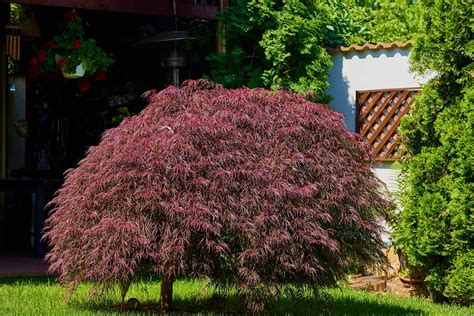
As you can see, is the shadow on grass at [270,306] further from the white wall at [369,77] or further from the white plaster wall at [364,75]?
the white plaster wall at [364,75]

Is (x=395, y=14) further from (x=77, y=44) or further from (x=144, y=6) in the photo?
(x=77, y=44)

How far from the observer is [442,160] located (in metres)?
9.63

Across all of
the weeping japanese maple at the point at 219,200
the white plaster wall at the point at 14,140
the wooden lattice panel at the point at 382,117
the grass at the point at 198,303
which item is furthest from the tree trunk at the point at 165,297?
the white plaster wall at the point at 14,140

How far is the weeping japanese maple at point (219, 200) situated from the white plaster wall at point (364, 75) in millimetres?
3051

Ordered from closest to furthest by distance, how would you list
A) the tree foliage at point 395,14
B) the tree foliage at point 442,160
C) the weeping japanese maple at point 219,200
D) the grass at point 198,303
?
1. the weeping japanese maple at point 219,200
2. the grass at point 198,303
3. the tree foliage at point 442,160
4. the tree foliage at point 395,14

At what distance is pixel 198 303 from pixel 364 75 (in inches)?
165

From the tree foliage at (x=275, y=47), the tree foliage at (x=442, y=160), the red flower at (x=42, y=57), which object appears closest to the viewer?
the tree foliage at (x=442, y=160)

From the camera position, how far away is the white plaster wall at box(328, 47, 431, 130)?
11.4m

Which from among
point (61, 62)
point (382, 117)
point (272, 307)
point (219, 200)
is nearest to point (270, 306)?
point (272, 307)

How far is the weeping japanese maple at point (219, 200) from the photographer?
770cm

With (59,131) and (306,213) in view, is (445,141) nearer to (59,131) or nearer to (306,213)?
(306,213)

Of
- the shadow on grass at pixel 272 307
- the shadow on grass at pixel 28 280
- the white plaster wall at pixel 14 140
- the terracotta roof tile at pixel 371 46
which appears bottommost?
the shadow on grass at pixel 272 307

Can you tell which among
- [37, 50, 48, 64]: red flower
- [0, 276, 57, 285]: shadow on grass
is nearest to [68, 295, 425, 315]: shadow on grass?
[0, 276, 57, 285]: shadow on grass

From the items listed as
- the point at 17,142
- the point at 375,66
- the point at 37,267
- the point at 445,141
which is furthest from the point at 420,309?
the point at 17,142
